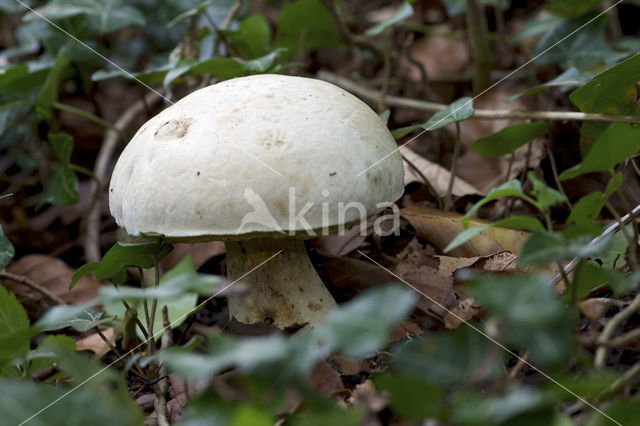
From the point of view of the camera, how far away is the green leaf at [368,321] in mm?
687

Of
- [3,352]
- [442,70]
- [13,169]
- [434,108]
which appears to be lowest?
[13,169]

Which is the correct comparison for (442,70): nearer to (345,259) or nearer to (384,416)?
(345,259)

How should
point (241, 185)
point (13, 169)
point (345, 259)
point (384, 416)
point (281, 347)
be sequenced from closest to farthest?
point (281, 347)
point (384, 416)
point (241, 185)
point (345, 259)
point (13, 169)

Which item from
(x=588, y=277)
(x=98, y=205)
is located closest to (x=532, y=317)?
(x=588, y=277)

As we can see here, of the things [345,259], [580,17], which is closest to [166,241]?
[345,259]

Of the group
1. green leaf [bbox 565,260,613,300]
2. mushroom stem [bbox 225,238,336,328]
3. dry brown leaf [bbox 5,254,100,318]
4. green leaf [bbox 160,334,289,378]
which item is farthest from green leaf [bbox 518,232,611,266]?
dry brown leaf [bbox 5,254,100,318]

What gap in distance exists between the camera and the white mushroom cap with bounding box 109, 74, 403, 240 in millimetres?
1324

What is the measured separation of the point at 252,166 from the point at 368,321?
0.69 metres

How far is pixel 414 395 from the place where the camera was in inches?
27.5

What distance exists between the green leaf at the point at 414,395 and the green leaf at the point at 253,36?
82.8 inches

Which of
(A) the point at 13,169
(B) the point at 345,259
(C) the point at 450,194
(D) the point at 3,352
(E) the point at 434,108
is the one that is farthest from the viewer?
(A) the point at 13,169

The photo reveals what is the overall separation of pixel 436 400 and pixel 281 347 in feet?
0.65

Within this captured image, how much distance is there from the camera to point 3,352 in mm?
1032

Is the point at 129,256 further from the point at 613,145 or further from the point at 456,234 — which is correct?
the point at 613,145
